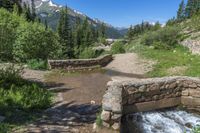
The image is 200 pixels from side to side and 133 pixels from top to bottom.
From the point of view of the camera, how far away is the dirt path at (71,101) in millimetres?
7500

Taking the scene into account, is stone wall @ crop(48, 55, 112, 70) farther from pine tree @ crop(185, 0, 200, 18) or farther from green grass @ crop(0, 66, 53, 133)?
pine tree @ crop(185, 0, 200, 18)

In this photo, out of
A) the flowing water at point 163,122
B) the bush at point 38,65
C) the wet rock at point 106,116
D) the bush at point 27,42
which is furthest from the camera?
the bush at point 27,42

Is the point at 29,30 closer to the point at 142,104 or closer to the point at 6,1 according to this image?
the point at 142,104

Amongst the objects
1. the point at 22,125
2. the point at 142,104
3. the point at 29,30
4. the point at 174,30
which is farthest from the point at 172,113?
the point at 174,30

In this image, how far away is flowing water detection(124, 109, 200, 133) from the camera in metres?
8.66

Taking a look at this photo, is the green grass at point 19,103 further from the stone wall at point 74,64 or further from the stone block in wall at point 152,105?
the stone wall at point 74,64

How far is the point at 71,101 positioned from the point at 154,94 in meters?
2.94

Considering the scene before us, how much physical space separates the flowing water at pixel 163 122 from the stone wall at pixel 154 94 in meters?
0.33

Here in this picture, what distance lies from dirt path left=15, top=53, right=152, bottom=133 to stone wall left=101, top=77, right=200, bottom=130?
0.96m

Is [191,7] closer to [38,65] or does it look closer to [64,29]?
[64,29]

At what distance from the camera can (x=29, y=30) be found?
71.7ft

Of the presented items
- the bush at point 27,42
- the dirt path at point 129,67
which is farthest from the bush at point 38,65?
the dirt path at point 129,67

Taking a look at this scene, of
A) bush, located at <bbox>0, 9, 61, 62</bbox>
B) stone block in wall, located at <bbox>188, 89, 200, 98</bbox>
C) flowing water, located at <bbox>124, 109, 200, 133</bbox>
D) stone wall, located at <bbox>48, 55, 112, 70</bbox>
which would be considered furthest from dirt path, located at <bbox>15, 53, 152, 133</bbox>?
bush, located at <bbox>0, 9, 61, 62</bbox>

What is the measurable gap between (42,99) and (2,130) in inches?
119
